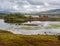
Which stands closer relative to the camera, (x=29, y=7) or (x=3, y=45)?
(x=3, y=45)

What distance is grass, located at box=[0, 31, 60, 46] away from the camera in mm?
3498

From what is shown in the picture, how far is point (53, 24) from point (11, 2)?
3.59ft

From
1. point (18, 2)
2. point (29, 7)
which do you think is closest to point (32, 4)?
point (29, 7)

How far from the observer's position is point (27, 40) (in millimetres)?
3543

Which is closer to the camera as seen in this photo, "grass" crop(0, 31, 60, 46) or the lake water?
"grass" crop(0, 31, 60, 46)

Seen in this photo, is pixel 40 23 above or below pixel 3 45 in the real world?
above

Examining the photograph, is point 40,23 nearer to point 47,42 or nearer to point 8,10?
point 47,42

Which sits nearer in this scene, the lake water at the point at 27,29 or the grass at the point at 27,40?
the grass at the point at 27,40

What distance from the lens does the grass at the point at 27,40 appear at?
3.50m

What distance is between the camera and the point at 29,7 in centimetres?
383

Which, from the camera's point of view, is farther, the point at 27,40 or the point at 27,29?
the point at 27,29

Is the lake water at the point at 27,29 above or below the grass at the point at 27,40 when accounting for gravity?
above

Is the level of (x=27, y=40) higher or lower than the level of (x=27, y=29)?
lower

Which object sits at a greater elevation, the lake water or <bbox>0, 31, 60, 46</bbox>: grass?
the lake water
